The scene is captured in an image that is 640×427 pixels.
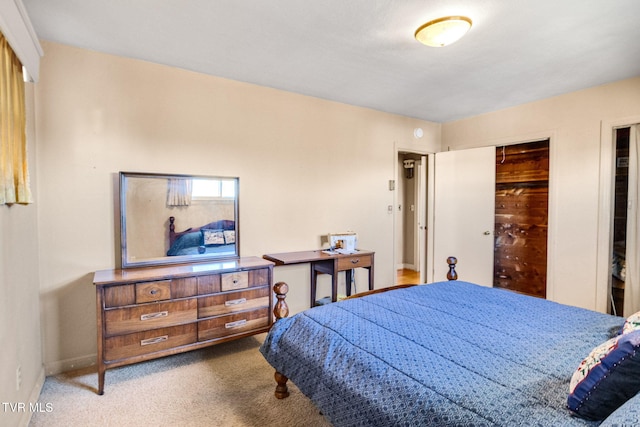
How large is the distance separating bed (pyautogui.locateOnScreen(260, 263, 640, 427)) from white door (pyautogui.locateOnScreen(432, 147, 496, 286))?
2.17m

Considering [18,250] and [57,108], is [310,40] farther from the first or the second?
[18,250]

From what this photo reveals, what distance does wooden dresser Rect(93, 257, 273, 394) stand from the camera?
7.22ft

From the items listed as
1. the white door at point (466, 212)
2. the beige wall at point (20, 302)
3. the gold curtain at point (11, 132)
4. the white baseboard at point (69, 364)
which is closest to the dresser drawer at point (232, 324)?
the white baseboard at point (69, 364)

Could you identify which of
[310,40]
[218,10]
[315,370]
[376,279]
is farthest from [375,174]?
[315,370]

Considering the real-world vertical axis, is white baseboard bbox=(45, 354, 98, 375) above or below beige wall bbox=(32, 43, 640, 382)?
below

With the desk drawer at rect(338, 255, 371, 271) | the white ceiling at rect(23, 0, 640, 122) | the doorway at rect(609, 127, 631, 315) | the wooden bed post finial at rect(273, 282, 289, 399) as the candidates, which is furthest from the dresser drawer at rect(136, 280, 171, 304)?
the doorway at rect(609, 127, 631, 315)

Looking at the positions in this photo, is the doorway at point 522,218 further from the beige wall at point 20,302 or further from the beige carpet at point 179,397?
the beige wall at point 20,302

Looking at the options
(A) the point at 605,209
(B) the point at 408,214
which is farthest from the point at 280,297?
(B) the point at 408,214

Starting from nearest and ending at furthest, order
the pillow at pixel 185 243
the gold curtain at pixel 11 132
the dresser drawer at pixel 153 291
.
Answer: the gold curtain at pixel 11 132 < the dresser drawer at pixel 153 291 < the pillow at pixel 185 243

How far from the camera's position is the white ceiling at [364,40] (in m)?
1.96

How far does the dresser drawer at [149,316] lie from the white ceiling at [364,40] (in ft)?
6.34

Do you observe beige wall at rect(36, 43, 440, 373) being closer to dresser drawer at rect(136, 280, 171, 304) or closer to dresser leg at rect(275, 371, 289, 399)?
dresser drawer at rect(136, 280, 171, 304)

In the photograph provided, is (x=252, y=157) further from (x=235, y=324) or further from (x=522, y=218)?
(x=522, y=218)

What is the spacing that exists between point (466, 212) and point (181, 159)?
11.7ft
